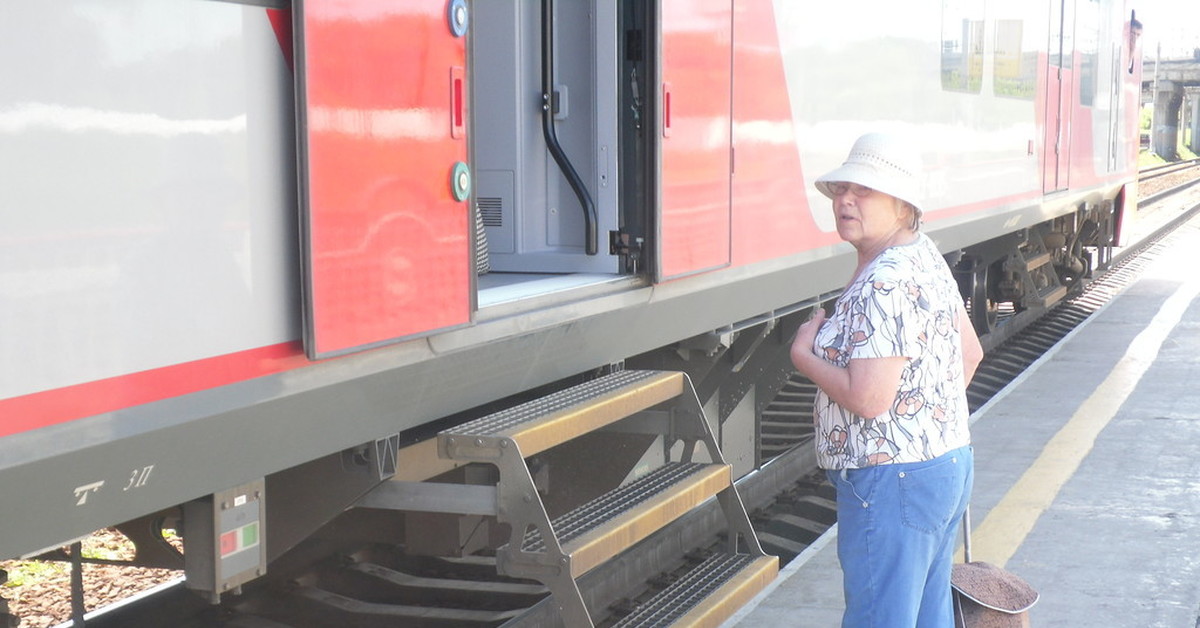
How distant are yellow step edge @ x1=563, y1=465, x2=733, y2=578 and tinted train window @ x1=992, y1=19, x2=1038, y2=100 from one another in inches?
187

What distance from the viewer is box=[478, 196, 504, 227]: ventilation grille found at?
4.61 metres

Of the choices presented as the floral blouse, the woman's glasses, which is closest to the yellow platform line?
the floral blouse

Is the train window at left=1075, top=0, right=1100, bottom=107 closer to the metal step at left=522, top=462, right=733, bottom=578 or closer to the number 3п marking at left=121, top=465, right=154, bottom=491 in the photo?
the metal step at left=522, top=462, right=733, bottom=578

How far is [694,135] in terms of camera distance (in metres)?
4.46

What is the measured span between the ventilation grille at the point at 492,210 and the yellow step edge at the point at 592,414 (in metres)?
0.81

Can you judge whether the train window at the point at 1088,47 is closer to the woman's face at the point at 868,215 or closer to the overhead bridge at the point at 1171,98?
the woman's face at the point at 868,215

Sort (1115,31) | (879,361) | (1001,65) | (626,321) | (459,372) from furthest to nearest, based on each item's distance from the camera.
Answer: (1115,31) < (1001,65) < (626,321) < (459,372) < (879,361)

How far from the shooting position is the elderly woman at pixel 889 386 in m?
2.93

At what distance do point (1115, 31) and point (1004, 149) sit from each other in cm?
447

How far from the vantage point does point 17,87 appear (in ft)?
7.25

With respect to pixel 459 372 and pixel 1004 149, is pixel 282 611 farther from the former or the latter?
pixel 1004 149

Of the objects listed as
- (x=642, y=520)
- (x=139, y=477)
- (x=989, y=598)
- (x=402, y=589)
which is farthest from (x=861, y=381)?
(x=402, y=589)

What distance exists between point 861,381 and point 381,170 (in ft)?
3.60

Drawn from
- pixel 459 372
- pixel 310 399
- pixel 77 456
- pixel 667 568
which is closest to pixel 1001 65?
pixel 667 568
